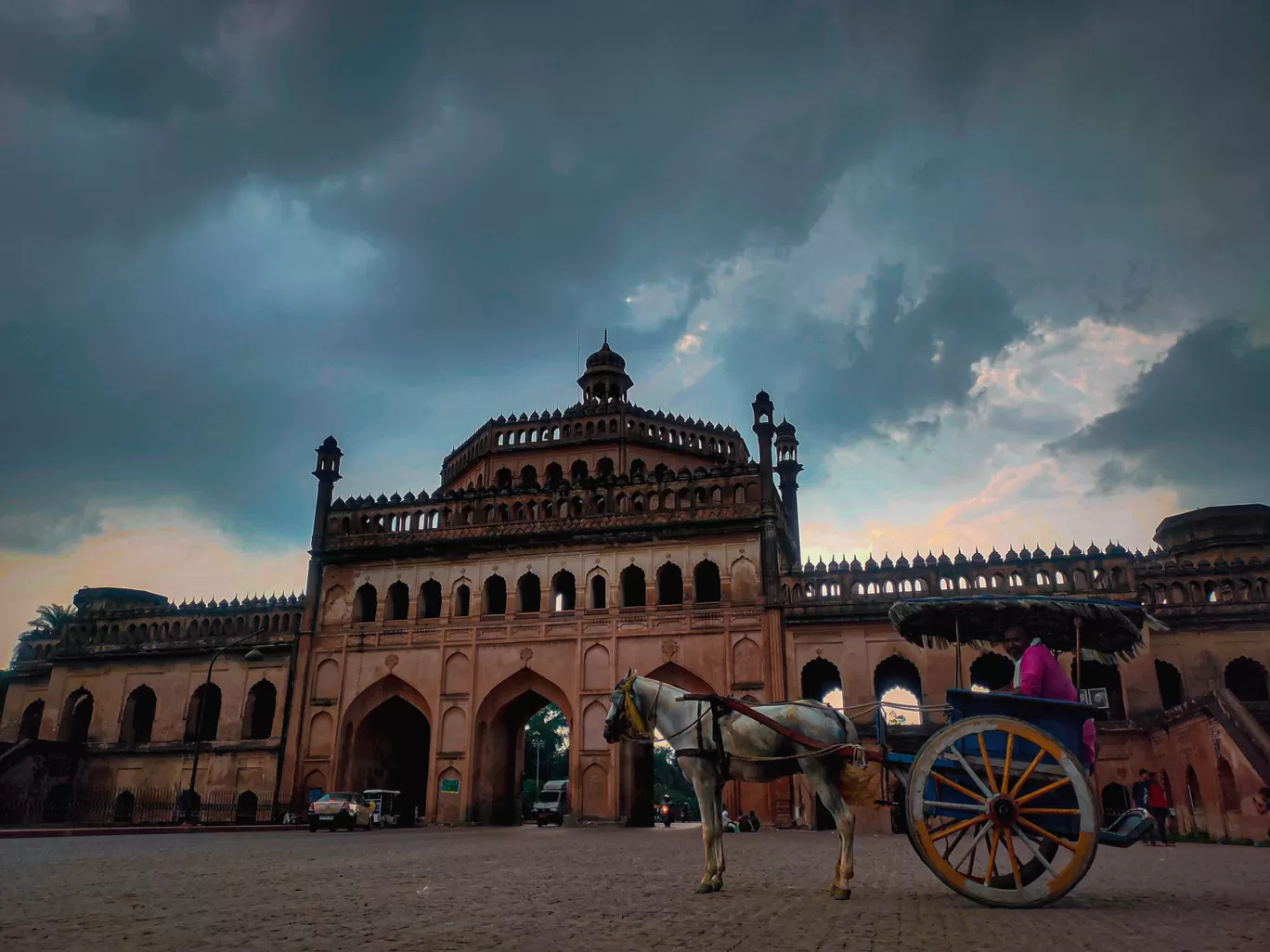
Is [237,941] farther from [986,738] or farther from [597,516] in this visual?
[597,516]

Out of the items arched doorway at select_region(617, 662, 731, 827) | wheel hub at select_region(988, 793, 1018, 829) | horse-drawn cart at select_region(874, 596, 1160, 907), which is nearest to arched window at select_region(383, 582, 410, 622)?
arched doorway at select_region(617, 662, 731, 827)

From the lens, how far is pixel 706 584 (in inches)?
1227

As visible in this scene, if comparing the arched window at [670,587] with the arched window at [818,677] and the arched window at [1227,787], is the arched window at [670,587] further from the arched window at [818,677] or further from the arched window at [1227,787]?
the arched window at [1227,787]

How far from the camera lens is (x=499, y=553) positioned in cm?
3097

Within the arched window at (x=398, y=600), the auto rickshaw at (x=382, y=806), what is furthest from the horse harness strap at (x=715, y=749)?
the arched window at (x=398, y=600)

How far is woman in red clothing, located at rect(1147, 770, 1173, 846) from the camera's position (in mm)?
19602

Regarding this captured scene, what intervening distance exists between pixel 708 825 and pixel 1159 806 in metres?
16.4

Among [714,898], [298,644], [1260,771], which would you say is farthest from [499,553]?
[714,898]

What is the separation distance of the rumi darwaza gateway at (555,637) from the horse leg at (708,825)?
1685 centimetres

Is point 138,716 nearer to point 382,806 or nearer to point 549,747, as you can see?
point 382,806

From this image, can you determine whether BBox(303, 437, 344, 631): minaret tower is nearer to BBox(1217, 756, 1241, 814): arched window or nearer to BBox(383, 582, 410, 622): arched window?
BBox(383, 582, 410, 622): arched window

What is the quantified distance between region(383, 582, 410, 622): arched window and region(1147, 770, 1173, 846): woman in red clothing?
73.8 feet

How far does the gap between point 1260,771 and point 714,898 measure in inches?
550

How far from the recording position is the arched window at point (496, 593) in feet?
101
